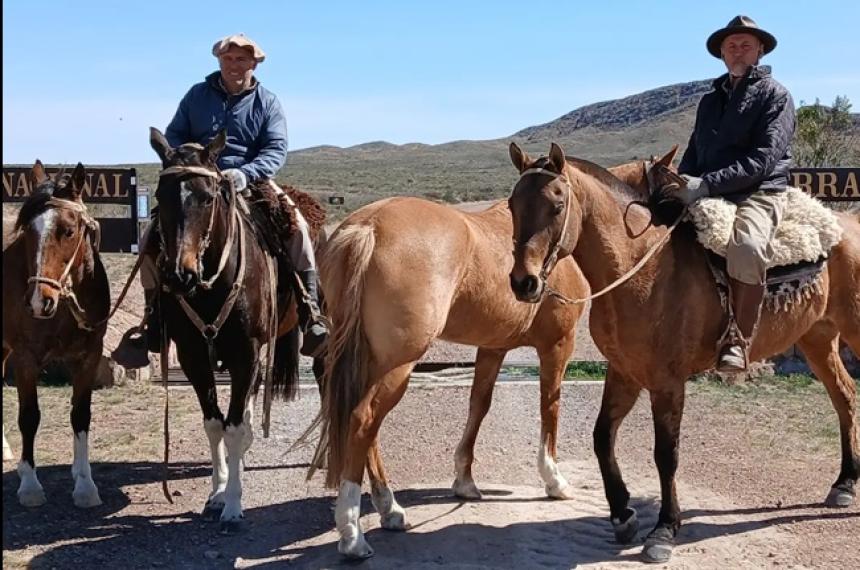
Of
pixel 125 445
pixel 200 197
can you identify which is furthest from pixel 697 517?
pixel 125 445

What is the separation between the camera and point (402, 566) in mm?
5141

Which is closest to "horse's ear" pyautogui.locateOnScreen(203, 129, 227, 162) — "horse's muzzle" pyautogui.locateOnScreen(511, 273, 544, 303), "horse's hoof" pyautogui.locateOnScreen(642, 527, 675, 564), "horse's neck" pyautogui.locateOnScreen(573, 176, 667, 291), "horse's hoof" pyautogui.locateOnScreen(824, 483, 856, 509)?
"horse's muzzle" pyautogui.locateOnScreen(511, 273, 544, 303)

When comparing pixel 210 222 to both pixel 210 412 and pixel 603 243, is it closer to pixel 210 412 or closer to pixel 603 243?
pixel 210 412

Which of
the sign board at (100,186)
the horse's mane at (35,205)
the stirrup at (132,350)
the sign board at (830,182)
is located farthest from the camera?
the sign board at (100,186)

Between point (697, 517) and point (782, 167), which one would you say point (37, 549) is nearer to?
point (697, 517)

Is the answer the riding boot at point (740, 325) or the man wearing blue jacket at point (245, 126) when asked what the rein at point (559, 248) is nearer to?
the riding boot at point (740, 325)

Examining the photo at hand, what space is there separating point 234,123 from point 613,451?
11.3ft

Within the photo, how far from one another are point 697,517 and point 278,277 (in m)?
3.23

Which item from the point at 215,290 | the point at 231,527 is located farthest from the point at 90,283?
the point at 231,527

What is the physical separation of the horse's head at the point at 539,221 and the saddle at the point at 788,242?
3.13 feet

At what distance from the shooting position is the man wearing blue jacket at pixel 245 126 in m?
6.63

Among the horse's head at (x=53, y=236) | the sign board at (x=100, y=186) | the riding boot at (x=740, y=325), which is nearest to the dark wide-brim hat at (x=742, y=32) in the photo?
the riding boot at (x=740, y=325)

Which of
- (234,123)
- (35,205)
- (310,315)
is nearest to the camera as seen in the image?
(35,205)

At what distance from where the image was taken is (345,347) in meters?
5.18
